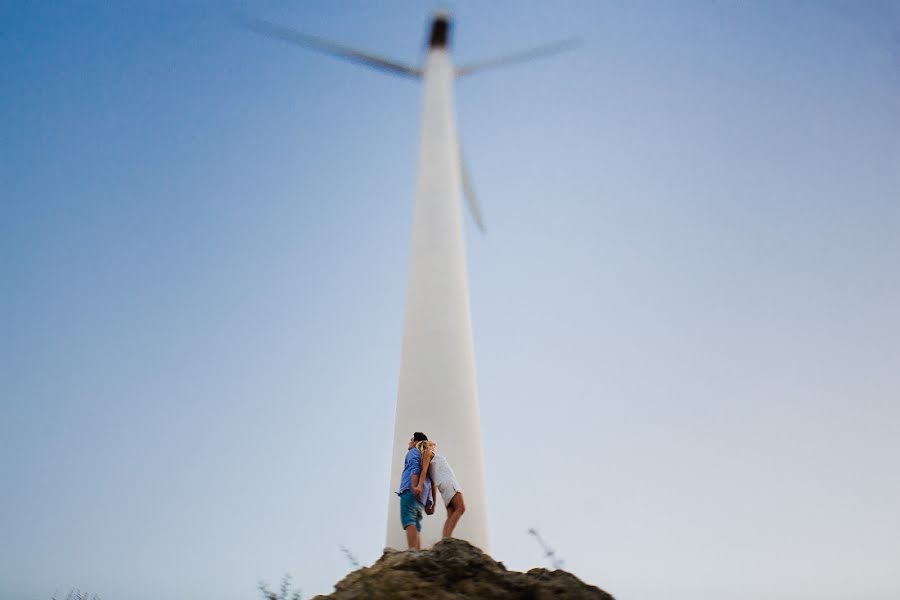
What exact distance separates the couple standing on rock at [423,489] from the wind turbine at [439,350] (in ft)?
1.79

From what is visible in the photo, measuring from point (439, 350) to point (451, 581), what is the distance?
17.2 ft

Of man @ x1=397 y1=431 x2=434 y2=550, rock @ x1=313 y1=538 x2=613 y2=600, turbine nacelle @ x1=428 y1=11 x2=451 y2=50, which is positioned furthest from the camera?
turbine nacelle @ x1=428 y1=11 x2=451 y2=50

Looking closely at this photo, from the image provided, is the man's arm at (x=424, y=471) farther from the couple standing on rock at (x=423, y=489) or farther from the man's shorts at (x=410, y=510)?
the man's shorts at (x=410, y=510)

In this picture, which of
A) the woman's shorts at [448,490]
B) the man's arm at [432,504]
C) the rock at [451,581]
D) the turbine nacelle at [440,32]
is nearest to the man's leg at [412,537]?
the man's arm at [432,504]

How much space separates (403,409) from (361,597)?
4.97 metres

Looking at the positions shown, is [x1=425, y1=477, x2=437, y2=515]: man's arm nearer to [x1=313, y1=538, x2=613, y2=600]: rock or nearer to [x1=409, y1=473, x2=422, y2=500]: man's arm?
[x1=409, y1=473, x2=422, y2=500]: man's arm

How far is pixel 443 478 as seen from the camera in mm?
7875

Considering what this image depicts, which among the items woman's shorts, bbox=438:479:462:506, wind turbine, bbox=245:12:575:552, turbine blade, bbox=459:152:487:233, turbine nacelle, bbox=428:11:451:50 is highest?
turbine nacelle, bbox=428:11:451:50

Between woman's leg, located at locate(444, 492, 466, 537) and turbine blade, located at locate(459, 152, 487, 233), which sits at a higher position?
turbine blade, located at locate(459, 152, 487, 233)

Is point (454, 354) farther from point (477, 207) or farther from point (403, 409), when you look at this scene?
point (477, 207)

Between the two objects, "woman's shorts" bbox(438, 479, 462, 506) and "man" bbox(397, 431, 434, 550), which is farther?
"woman's shorts" bbox(438, 479, 462, 506)

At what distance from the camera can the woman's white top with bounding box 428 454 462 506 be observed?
7812mm

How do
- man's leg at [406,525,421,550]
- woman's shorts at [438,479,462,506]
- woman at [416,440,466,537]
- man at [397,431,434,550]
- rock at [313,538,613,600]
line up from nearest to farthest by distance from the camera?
rock at [313,538,613,600], man's leg at [406,525,421,550], man at [397,431,434,550], woman at [416,440,466,537], woman's shorts at [438,479,462,506]

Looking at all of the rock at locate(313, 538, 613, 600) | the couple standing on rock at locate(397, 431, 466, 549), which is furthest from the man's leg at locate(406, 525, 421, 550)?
the rock at locate(313, 538, 613, 600)
